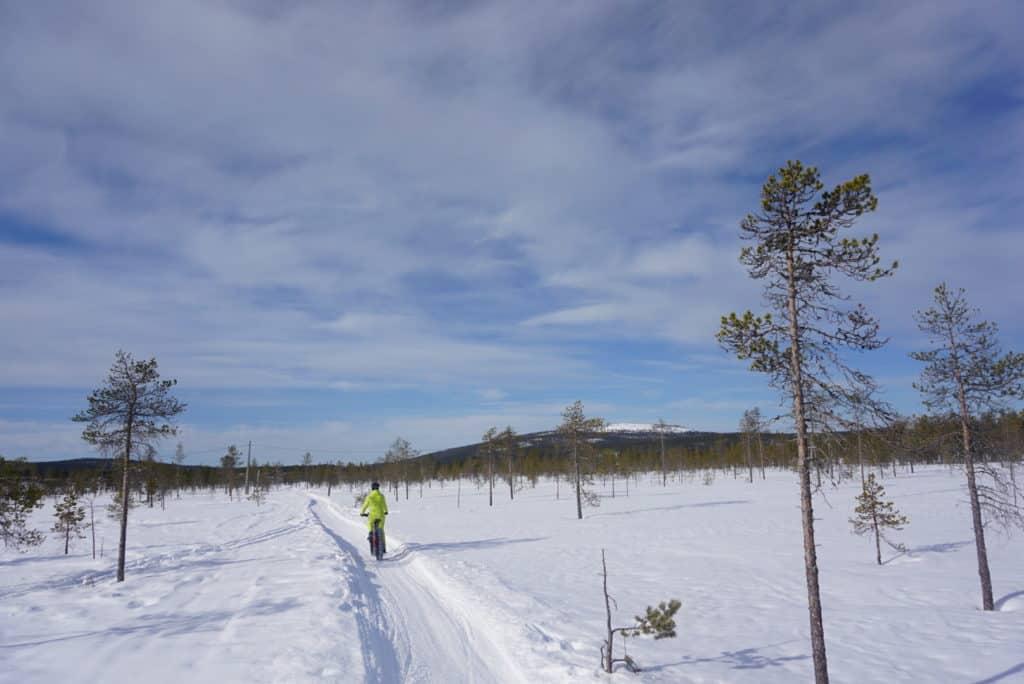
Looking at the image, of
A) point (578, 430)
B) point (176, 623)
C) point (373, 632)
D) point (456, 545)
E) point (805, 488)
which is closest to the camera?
point (805, 488)

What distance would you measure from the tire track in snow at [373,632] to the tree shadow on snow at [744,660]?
4.48m

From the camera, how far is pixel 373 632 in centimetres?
947

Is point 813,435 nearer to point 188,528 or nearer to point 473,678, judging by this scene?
point 473,678

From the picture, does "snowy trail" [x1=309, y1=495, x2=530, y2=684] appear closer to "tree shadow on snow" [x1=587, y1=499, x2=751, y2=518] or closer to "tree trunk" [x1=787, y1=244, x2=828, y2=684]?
"tree trunk" [x1=787, y1=244, x2=828, y2=684]

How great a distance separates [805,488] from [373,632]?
306 inches

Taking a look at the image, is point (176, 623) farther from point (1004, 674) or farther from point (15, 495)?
point (15, 495)

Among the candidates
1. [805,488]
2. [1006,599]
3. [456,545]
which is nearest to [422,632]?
[805,488]

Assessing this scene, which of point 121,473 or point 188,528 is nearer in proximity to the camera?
point 121,473

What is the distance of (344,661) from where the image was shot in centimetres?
778

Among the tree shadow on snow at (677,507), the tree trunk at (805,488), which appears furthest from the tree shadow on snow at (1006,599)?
the tree shadow on snow at (677,507)

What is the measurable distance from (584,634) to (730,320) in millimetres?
6586

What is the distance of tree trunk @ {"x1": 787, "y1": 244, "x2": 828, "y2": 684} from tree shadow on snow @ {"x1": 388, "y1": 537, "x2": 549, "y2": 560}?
1347cm

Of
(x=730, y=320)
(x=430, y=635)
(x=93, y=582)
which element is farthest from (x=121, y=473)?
(x=730, y=320)

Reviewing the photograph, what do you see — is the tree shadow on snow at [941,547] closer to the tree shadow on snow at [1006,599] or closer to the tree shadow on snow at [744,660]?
the tree shadow on snow at [1006,599]
